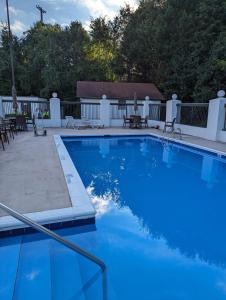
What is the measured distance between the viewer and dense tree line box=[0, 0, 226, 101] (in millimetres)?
16016

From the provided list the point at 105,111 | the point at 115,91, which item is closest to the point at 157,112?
the point at 105,111

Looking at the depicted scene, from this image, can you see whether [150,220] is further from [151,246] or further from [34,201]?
[34,201]

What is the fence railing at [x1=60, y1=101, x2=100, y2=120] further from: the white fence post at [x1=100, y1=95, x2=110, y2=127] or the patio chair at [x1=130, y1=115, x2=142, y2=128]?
the patio chair at [x1=130, y1=115, x2=142, y2=128]

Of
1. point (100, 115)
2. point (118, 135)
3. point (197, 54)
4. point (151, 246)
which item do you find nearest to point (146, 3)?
point (197, 54)

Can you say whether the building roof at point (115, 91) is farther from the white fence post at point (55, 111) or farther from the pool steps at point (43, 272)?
the pool steps at point (43, 272)

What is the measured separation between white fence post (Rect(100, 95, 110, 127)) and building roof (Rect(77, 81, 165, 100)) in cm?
316

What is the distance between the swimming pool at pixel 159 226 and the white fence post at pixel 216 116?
2.91 m

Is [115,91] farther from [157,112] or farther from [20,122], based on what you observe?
[20,122]

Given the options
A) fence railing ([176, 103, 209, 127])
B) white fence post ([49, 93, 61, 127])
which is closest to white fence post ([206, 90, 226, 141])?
fence railing ([176, 103, 209, 127])

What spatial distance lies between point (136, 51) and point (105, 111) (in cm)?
1007

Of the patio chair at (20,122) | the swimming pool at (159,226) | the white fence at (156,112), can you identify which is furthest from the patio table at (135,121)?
the swimming pool at (159,226)

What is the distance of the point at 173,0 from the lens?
60.3 ft

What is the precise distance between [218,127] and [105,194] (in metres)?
7.34

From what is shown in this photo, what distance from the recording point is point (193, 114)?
12586mm
